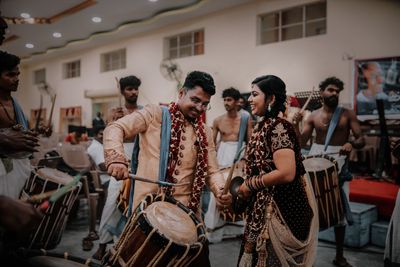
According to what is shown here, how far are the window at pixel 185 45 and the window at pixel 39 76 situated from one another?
362 inches

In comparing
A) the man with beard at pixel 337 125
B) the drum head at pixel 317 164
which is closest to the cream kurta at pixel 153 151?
the drum head at pixel 317 164

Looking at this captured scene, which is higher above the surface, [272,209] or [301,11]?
[301,11]

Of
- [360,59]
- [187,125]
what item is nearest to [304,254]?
[187,125]

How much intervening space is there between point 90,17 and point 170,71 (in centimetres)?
321

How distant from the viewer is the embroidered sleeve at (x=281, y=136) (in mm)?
2091

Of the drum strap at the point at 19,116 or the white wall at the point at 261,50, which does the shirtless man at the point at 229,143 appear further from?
the white wall at the point at 261,50

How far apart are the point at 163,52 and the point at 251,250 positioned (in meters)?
10.4

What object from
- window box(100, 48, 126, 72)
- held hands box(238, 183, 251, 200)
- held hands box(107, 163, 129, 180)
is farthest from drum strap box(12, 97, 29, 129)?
window box(100, 48, 126, 72)

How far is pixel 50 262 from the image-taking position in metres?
1.71

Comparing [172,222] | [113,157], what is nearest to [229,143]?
[113,157]

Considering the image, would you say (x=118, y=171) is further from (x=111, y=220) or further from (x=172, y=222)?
(x=111, y=220)

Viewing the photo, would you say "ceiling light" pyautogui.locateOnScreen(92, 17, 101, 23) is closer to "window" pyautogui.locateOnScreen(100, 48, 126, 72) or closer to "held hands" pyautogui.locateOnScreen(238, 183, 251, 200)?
"window" pyautogui.locateOnScreen(100, 48, 126, 72)

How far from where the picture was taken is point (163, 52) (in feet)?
38.6

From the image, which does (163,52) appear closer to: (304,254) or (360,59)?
(360,59)
